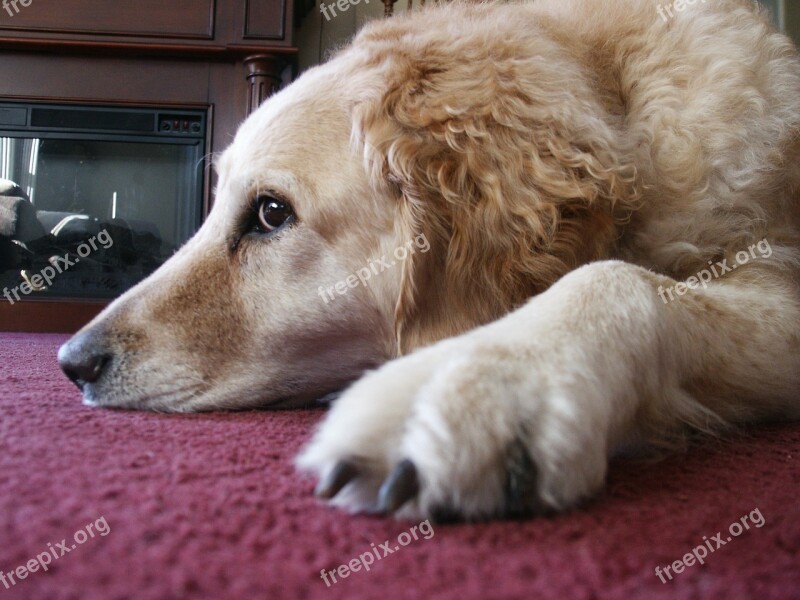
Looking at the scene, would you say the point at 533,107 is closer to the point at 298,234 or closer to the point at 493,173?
the point at 493,173

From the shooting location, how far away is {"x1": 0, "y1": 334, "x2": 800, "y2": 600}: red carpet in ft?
1.63

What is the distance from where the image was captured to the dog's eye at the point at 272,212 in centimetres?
116

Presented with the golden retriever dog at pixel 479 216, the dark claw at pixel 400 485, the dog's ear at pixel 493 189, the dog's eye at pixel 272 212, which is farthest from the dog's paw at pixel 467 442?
the dog's eye at pixel 272 212

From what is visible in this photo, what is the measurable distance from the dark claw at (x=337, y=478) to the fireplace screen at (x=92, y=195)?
311 cm

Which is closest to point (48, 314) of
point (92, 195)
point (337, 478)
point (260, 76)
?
point (92, 195)

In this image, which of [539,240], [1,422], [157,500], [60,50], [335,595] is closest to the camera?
[335,595]

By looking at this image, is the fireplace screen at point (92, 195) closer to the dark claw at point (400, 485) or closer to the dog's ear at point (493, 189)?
the dog's ear at point (493, 189)

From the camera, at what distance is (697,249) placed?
1125mm

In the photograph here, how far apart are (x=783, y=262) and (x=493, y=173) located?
19.9 inches

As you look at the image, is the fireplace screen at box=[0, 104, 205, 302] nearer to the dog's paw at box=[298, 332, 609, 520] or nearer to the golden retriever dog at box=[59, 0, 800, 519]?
the golden retriever dog at box=[59, 0, 800, 519]

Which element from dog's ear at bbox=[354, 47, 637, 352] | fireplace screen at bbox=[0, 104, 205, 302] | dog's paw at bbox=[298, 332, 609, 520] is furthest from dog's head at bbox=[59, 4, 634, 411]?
fireplace screen at bbox=[0, 104, 205, 302]

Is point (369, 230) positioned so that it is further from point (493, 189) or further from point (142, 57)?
point (142, 57)

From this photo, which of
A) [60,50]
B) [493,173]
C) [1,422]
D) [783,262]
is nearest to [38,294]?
[60,50]

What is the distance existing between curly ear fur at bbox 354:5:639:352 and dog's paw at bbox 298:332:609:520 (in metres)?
0.42
